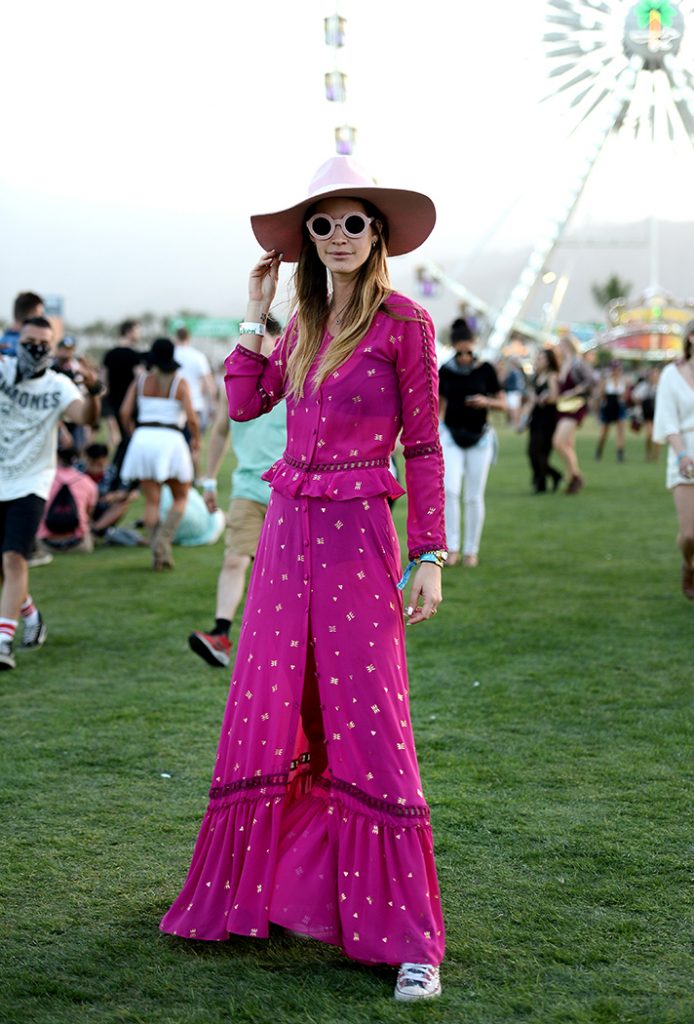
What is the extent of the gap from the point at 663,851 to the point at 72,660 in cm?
419

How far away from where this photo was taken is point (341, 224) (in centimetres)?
354

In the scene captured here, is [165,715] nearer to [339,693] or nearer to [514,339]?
[339,693]

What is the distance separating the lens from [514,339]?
5891cm

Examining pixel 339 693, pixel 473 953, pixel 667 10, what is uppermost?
pixel 667 10

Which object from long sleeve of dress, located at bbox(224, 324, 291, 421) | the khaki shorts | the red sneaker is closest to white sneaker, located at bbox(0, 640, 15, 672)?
the red sneaker

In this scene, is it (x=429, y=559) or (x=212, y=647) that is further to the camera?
(x=212, y=647)

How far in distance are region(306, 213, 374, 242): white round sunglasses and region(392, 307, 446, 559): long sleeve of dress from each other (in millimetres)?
278

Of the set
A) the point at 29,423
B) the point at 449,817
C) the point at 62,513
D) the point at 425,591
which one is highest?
the point at 29,423

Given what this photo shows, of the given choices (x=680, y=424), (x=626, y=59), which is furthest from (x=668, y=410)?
(x=626, y=59)

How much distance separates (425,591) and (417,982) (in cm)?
102

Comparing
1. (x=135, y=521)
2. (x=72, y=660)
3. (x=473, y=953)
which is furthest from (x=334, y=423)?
(x=135, y=521)

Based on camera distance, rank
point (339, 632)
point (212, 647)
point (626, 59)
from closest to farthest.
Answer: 1. point (339, 632)
2. point (212, 647)
3. point (626, 59)

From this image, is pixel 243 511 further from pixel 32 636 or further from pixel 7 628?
pixel 32 636

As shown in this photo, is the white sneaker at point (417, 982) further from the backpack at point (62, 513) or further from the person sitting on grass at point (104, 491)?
the person sitting on grass at point (104, 491)
